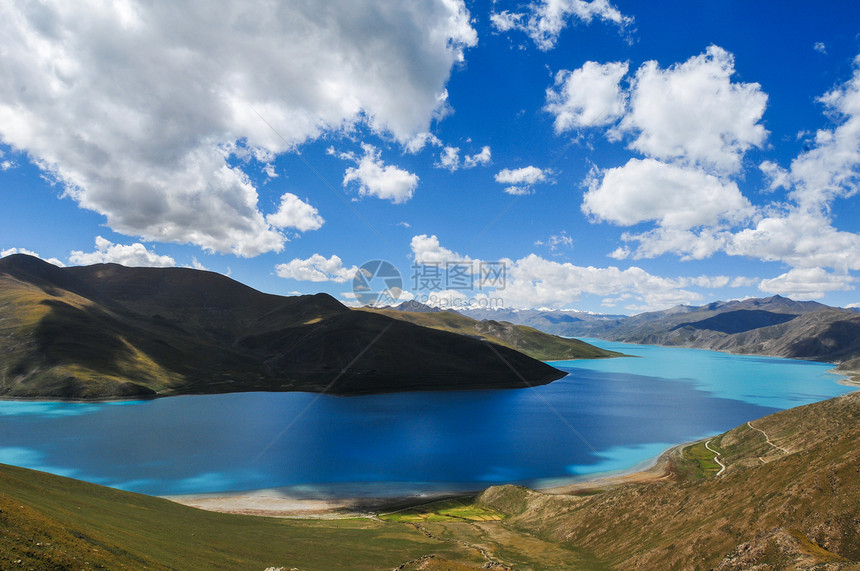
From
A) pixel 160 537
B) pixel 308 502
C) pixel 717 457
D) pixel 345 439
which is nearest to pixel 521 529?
pixel 308 502

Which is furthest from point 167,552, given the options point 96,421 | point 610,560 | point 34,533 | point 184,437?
point 96,421

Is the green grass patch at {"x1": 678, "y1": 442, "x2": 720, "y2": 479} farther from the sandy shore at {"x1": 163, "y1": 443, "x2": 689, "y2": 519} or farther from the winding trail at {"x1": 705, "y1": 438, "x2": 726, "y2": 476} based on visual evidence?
the sandy shore at {"x1": 163, "y1": 443, "x2": 689, "y2": 519}

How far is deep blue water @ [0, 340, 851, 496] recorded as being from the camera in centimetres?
7788

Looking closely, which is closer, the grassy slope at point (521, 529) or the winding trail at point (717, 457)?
the grassy slope at point (521, 529)

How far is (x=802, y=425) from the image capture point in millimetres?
83188

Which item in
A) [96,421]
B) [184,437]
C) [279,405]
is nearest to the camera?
[184,437]

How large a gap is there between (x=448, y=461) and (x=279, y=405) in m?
86.7

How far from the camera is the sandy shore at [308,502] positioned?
199 ft

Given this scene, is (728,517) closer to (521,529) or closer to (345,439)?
(521,529)

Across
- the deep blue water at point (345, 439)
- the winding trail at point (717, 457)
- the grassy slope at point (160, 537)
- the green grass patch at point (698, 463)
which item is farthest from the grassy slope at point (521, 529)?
the winding trail at point (717, 457)

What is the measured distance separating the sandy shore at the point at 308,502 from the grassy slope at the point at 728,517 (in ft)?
46.9

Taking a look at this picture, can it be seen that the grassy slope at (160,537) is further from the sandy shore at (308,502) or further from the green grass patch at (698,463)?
the green grass patch at (698,463)

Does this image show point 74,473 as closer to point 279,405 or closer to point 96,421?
point 96,421

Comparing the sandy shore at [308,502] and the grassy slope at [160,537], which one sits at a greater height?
the grassy slope at [160,537]
